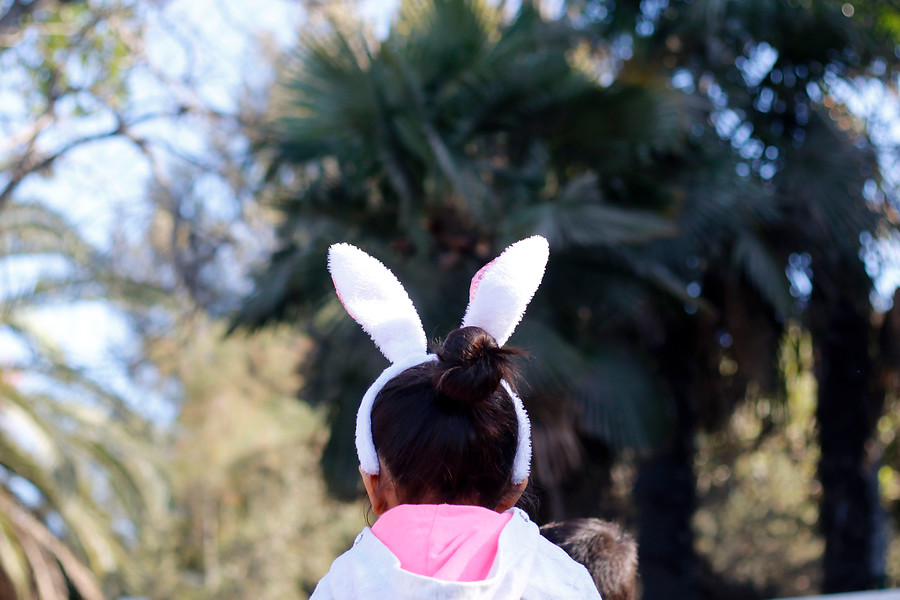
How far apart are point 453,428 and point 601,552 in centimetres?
84

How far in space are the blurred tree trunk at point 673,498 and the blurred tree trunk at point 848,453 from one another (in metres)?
1.07

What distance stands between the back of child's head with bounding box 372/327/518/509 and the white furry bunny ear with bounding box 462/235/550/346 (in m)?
0.06

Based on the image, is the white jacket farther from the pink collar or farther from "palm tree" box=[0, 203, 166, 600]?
"palm tree" box=[0, 203, 166, 600]

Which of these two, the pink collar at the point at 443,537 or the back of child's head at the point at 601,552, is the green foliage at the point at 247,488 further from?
the pink collar at the point at 443,537

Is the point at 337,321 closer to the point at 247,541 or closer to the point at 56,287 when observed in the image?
the point at 56,287

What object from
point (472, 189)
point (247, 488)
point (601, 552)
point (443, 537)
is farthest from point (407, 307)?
point (247, 488)

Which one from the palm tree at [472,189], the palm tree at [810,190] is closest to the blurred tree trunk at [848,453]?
the palm tree at [810,190]

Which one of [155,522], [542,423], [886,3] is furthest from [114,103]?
[155,522]

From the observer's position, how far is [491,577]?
120 cm

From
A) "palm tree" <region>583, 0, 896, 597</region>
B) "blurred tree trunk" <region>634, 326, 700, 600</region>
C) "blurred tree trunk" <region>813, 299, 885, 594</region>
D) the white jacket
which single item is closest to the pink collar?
the white jacket

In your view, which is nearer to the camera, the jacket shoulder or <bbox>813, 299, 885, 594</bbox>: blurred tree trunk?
the jacket shoulder

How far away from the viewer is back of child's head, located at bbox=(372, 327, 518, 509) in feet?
4.28

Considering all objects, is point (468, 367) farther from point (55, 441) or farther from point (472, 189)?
point (55, 441)

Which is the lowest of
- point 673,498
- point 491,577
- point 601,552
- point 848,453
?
point 848,453
